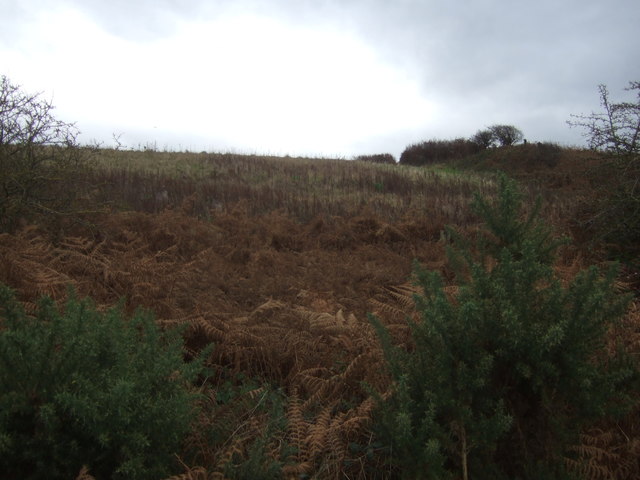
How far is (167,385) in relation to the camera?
2340 mm

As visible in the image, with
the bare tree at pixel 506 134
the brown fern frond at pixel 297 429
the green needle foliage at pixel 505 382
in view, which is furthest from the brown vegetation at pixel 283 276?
the bare tree at pixel 506 134

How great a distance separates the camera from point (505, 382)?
2.50 meters

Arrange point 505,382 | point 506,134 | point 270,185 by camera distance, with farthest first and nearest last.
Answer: point 506,134
point 270,185
point 505,382

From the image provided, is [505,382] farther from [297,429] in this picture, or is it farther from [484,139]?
[484,139]

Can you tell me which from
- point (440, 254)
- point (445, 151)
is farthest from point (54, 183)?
point (445, 151)

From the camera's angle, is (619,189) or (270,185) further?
(270,185)

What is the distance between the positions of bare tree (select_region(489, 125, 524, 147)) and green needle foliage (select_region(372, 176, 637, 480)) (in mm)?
28512

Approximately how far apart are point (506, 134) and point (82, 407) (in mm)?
30698

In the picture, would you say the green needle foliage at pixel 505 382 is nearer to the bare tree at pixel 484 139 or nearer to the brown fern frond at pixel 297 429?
the brown fern frond at pixel 297 429

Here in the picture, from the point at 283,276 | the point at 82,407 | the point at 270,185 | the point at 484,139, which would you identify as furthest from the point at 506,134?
the point at 82,407

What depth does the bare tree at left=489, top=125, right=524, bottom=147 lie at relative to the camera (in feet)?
94.5

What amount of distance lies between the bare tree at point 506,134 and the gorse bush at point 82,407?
97.1 feet

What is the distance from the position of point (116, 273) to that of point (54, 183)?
3.41 metres

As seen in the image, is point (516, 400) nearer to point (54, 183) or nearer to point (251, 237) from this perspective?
point (251, 237)
